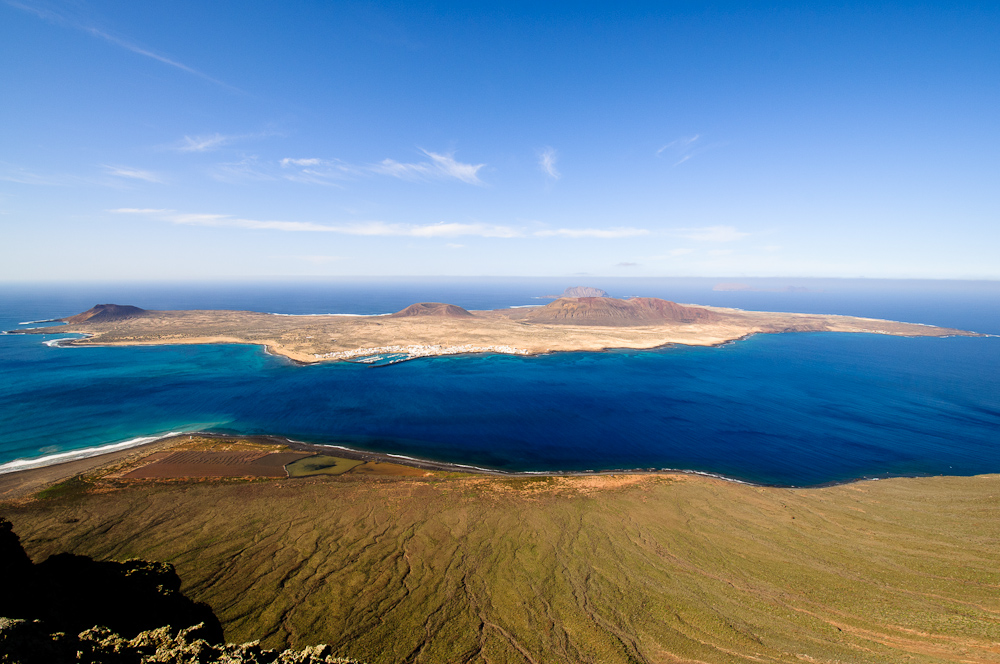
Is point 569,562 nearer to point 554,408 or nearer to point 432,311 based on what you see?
point 554,408

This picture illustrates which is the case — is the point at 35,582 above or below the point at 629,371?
above

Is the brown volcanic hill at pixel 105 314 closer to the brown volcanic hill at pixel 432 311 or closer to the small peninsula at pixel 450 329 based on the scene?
the small peninsula at pixel 450 329

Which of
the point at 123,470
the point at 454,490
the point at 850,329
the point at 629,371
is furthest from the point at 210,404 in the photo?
the point at 850,329

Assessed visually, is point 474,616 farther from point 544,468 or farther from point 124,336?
point 124,336

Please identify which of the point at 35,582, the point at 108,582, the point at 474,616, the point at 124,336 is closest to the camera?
the point at 35,582

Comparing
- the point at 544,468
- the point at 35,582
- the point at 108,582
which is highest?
the point at 35,582

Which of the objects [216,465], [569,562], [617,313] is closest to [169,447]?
[216,465]

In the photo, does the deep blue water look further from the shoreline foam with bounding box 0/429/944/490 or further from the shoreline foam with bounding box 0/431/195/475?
the shoreline foam with bounding box 0/431/195/475
